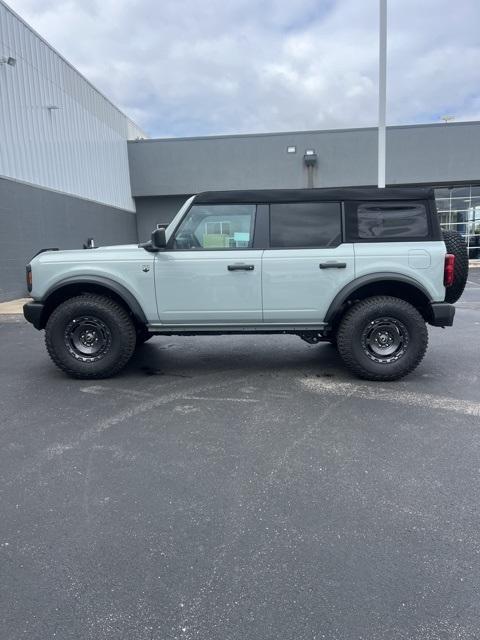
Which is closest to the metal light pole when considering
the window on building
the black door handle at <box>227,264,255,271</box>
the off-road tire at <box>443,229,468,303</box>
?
the off-road tire at <box>443,229,468,303</box>

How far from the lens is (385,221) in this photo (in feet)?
16.3

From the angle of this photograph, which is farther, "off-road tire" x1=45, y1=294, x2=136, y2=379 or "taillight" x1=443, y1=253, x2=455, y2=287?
"off-road tire" x1=45, y1=294, x2=136, y2=379

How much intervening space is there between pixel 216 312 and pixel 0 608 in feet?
11.0

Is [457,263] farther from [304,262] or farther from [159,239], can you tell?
[159,239]

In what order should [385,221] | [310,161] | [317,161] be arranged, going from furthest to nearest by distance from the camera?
1. [317,161]
2. [310,161]
3. [385,221]

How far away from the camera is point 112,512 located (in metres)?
2.68

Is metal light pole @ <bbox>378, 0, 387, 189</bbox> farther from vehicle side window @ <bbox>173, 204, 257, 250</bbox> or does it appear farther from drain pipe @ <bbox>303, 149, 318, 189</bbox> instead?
drain pipe @ <bbox>303, 149, 318, 189</bbox>

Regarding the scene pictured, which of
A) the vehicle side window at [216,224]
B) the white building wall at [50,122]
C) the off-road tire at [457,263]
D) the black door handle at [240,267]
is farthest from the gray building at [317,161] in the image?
the black door handle at [240,267]

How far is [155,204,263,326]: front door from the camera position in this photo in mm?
4887

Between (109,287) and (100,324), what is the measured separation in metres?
0.44

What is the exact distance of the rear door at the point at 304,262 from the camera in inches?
190

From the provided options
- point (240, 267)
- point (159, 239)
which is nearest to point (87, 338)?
point (159, 239)

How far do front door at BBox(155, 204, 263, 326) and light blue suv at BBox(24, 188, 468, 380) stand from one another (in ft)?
0.04

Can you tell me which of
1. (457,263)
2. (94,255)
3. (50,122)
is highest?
(50,122)
